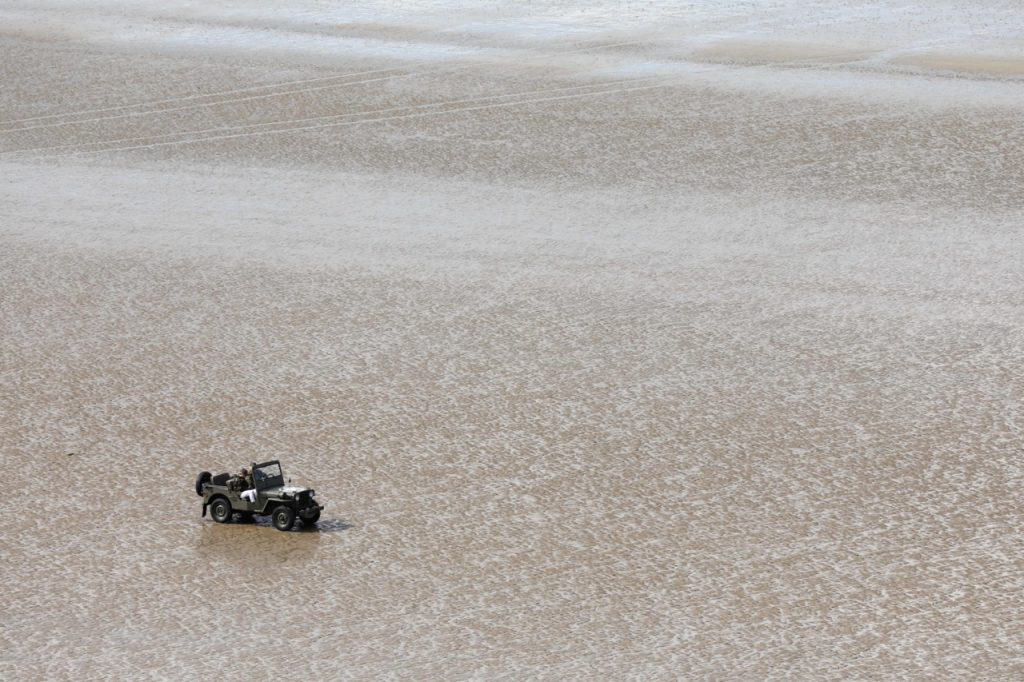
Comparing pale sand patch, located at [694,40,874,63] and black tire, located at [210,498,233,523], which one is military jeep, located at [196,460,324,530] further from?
pale sand patch, located at [694,40,874,63]

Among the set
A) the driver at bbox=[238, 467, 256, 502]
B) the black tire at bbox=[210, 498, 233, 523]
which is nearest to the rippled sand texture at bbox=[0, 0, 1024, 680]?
the black tire at bbox=[210, 498, 233, 523]

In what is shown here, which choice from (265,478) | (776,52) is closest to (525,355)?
(265,478)

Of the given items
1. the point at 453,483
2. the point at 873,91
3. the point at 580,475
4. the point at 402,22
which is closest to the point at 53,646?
the point at 453,483

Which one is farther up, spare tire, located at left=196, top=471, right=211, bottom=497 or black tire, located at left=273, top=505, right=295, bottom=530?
spare tire, located at left=196, top=471, right=211, bottom=497

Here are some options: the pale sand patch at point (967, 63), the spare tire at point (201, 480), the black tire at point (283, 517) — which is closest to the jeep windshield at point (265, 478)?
the black tire at point (283, 517)

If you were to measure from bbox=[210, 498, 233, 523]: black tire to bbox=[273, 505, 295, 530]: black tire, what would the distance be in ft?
0.72

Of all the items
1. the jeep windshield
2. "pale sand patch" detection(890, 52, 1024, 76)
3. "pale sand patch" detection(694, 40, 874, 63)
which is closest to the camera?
the jeep windshield

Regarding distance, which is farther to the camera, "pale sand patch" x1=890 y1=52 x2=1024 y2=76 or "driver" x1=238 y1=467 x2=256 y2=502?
"pale sand patch" x1=890 y1=52 x2=1024 y2=76

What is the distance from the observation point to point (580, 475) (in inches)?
321

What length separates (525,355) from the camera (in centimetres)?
994

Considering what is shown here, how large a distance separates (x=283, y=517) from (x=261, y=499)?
13 cm

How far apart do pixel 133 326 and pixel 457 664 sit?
16.0ft

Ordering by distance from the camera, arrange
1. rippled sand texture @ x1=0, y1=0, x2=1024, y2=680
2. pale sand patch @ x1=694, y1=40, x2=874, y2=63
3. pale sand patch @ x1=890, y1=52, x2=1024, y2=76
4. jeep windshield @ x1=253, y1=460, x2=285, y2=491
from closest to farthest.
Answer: rippled sand texture @ x1=0, y1=0, x2=1024, y2=680
jeep windshield @ x1=253, y1=460, x2=285, y2=491
pale sand patch @ x1=890, y1=52, x2=1024, y2=76
pale sand patch @ x1=694, y1=40, x2=874, y2=63

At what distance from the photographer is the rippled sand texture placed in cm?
680
